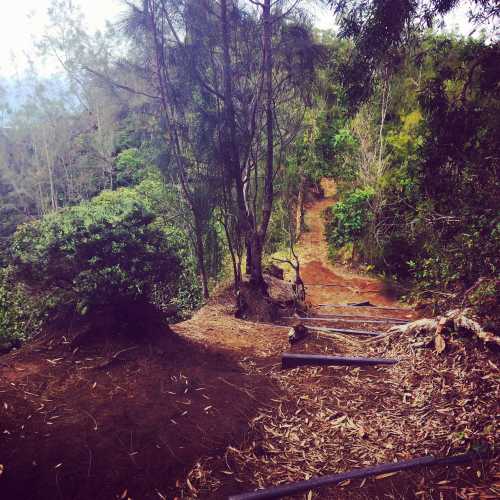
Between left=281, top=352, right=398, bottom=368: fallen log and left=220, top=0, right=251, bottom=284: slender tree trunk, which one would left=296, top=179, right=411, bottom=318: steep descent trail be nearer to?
left=220, top=0, right=251, bottom=284: slender tree trunk

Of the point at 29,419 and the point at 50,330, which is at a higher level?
the point at 50,330

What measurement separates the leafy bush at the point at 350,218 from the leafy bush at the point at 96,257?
32.7ft

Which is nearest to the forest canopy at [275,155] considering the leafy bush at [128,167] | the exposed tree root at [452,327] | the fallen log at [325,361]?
the exposed tree root at [452,327]

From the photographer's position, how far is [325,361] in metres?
3.87

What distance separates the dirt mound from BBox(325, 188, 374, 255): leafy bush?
33.3ft

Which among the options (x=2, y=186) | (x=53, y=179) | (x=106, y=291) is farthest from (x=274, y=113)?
(x=2, y=186)

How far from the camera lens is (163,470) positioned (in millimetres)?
2402

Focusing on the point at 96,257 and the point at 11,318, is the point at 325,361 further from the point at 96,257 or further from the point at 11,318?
the point at 11,318

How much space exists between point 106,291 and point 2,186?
30662 millimetres

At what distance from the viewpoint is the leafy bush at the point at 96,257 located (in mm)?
3766

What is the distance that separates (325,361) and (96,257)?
7.83 ft

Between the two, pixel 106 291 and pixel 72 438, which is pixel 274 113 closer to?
pixel 106 291

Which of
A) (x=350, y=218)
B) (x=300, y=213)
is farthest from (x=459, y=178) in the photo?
(x=300, y=213)

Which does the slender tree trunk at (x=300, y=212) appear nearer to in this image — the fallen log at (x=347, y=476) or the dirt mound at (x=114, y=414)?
the dirt mound at (x=114, y=414)
